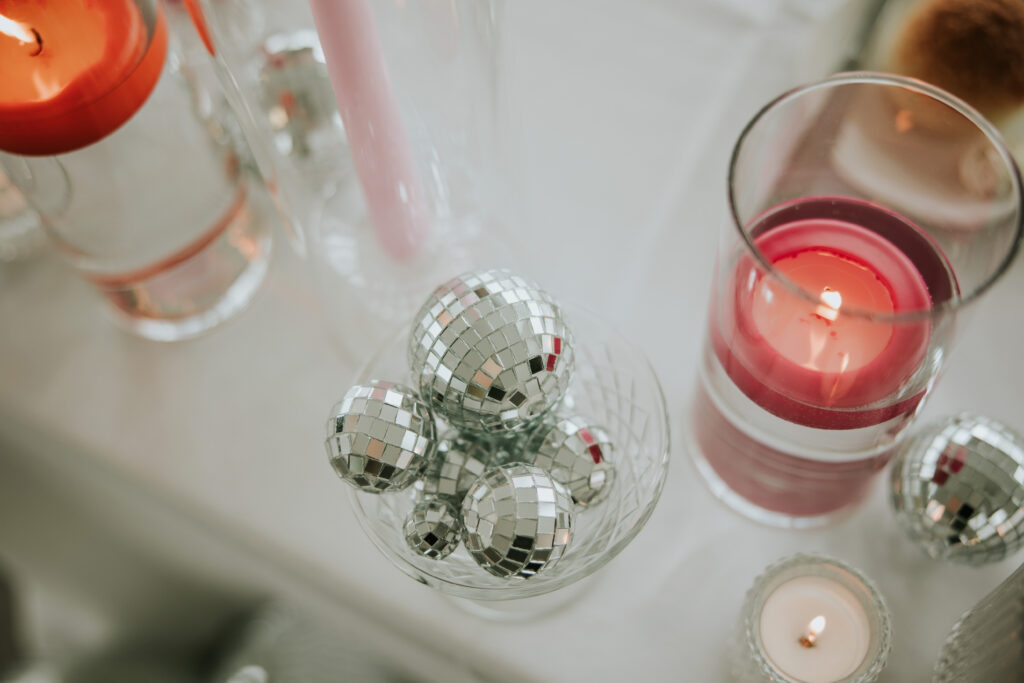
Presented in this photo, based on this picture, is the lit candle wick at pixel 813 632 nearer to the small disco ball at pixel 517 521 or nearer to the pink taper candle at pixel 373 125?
the small disco ball at pixel 517 521

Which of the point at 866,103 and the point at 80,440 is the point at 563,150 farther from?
the point at 80,440

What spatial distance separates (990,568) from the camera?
1.12 feet

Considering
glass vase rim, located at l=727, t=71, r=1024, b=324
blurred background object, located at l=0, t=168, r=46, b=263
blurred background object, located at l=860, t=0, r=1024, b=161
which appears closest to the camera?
glass vase rim, located at l=727, t=71, r=1024, b=324

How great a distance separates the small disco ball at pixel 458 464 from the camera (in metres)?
0.30

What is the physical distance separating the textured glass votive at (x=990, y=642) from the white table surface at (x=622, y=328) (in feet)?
0.09

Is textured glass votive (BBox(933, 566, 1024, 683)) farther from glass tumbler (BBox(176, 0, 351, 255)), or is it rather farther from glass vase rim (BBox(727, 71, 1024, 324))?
glass tumbler (BBox(176, 0, 351, 255))

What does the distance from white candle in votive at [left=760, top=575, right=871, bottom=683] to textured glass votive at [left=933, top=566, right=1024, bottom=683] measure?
0.03 meters

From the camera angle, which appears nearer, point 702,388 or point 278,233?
point 702,388

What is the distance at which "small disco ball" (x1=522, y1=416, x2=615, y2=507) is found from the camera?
0.29 metres

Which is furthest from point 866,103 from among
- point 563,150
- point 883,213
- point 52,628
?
point 52,628

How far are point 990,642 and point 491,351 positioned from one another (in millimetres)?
190

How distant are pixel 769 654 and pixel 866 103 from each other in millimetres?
220

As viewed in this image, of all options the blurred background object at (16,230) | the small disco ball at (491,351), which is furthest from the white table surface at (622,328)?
the small disco ball at (491,351)

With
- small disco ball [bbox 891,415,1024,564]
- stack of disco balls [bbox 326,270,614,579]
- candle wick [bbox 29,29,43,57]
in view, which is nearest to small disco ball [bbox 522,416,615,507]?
stack of disco balls [bbox 326,270,614,579]
